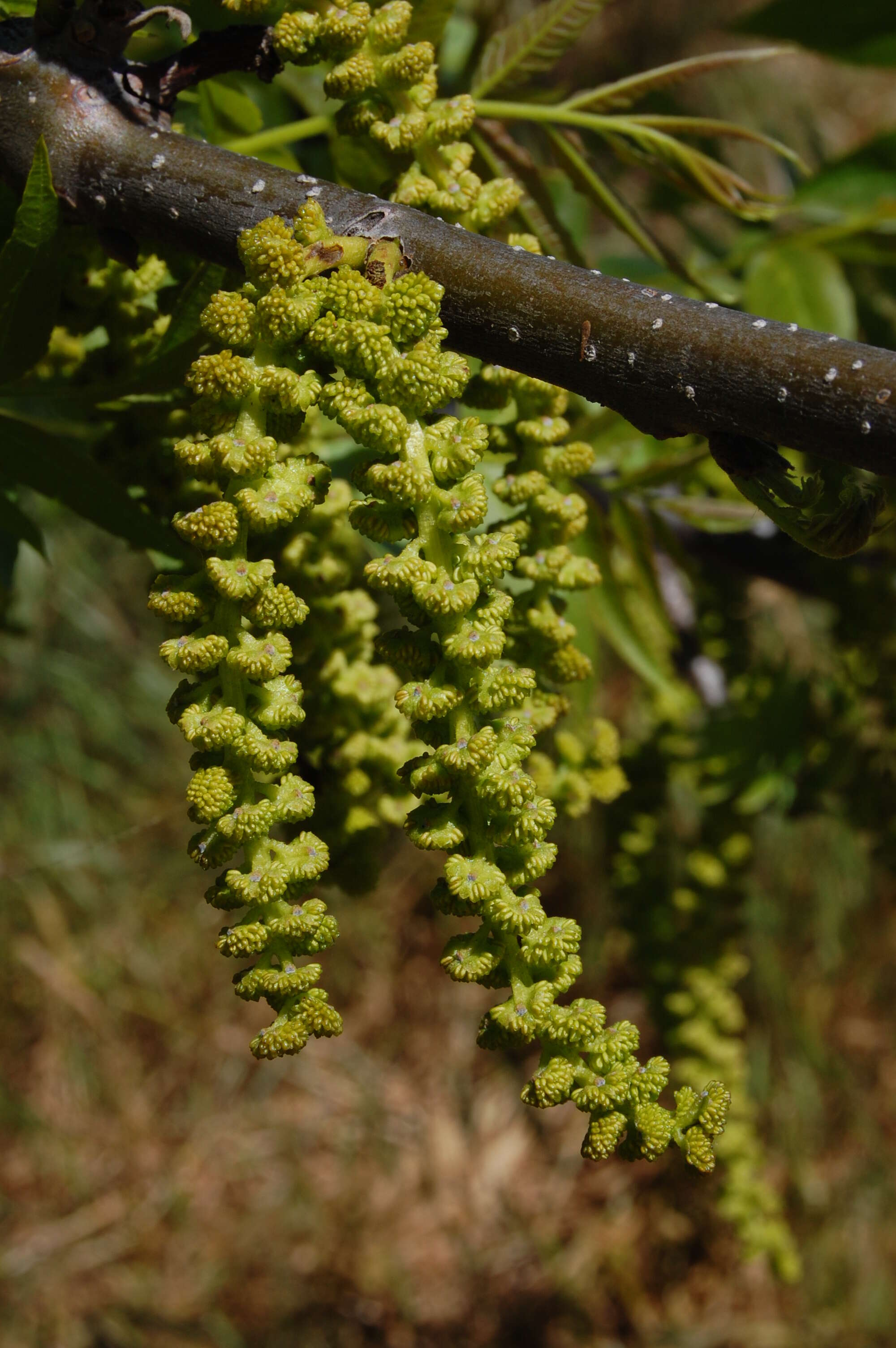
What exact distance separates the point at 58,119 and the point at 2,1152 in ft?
12.7

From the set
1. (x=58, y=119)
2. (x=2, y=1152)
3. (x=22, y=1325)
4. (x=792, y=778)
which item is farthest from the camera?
(x=2, y=1152)

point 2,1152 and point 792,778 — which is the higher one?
point 792,778

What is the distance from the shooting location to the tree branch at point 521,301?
0.49 metres

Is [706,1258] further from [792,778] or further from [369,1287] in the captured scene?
[792,778]

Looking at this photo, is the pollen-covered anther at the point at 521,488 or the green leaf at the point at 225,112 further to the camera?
the green leaf at the point at 225,112

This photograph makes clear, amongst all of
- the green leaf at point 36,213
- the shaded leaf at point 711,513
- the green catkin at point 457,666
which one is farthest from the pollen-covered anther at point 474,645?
the shaded leaf at point 711,513

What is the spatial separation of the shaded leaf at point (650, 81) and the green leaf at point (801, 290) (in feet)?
1.42

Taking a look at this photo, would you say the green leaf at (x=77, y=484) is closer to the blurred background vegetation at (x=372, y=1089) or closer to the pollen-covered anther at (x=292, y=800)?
the pollen-covered anther at (x=292, y=800)

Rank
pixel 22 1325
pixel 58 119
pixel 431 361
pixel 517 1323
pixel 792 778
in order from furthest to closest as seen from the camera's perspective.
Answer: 1. pixel 517 1323
2. pixel 22 1325
3. pixel 792 778
4. pixel 58 119
5. pixel 431 361

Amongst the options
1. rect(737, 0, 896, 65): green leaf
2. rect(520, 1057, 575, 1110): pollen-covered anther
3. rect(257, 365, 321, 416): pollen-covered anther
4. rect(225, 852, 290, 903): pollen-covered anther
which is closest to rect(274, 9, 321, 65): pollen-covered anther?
rect(257, 365, 321, 416): pollen-covered anther

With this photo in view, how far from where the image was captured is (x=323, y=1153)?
3.86m

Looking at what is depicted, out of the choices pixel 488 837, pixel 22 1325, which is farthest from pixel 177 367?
pixel 22 1325

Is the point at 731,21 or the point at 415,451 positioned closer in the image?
the point at 415,451

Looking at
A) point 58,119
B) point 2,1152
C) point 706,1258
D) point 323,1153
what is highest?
point 58,119
